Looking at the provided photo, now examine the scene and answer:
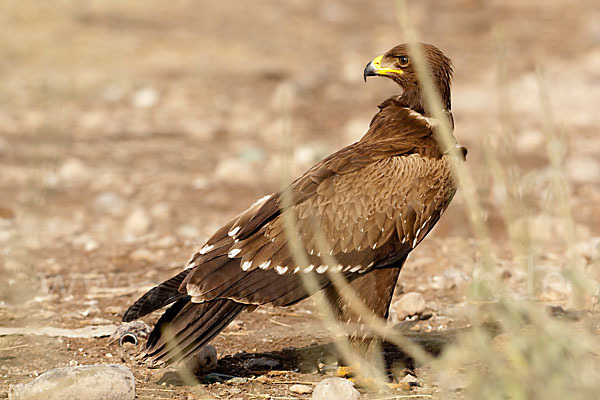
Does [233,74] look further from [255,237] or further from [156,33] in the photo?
[255,237]

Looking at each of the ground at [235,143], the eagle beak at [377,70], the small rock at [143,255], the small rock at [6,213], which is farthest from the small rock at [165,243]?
the eagle beak at [377,70]

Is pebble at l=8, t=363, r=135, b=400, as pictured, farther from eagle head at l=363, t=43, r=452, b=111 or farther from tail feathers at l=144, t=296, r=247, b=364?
eagle head at l=363, t=43, r=452, b=111

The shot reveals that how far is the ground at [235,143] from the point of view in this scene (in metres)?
4.29

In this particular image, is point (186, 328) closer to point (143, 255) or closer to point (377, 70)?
point (377, 70)

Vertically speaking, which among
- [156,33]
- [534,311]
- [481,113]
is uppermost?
→ [156,33]

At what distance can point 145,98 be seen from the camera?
11.6m

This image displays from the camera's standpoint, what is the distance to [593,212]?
25.2 ft

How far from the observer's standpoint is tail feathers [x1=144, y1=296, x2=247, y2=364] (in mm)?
4094

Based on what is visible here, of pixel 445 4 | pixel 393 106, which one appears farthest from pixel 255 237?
pixel 445 4

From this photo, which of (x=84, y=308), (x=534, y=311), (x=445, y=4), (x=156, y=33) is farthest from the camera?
(x=445, y=4)

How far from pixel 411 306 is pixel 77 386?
7.24ft

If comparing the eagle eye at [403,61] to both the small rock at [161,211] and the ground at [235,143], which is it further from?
the small rock at [161,211]

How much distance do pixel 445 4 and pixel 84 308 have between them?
12.2m

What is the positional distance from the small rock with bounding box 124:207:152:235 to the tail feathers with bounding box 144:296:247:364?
10.3 ft
